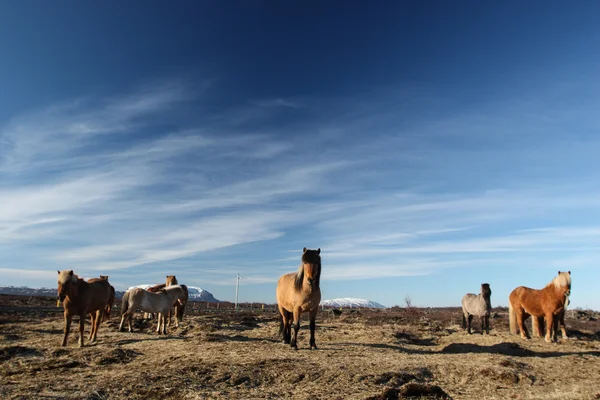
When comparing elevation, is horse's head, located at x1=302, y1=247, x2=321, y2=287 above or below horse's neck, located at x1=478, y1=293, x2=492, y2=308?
above

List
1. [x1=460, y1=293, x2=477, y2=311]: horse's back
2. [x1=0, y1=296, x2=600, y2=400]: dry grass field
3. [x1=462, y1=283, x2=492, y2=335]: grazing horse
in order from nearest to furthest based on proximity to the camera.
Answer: [x1=0, y1=296, x2=600, y2=400]: dry grass field < [x1=462, y1=283, x2=492, y2=335]: grazing horse < [x1=460, y1=293, x2=477, y2=311]: horse's back

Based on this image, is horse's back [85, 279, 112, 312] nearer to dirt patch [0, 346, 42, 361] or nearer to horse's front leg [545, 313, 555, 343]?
dirt patch [0, 346, 42, 361]

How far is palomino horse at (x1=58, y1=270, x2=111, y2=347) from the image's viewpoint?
13117mm

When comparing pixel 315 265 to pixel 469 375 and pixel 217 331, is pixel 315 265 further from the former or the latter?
pixel 217 331

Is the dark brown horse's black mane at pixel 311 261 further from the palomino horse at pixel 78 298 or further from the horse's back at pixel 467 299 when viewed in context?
the horse's back at pixel 467 299

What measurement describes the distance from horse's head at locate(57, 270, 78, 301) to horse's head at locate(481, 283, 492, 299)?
755 inches

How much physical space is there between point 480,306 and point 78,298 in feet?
61.6

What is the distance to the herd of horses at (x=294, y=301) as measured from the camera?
12.9 meters

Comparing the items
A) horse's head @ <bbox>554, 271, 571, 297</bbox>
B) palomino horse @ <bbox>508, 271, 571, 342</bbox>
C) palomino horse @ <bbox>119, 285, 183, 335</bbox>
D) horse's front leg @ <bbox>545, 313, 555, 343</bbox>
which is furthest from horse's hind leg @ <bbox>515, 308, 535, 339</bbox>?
palomino horse @ <bbox>119, 285, 183, 335</bbox>

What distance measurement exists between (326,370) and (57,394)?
5621 mm

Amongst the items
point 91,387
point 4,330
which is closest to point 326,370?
point 91,387

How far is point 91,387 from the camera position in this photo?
25.0ft

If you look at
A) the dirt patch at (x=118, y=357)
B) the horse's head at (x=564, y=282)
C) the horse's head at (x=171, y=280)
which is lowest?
the dirt patch at (x=118, y=357)

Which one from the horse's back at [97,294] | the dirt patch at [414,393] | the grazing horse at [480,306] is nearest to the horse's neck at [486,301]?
the grazing horse at [480,306]
